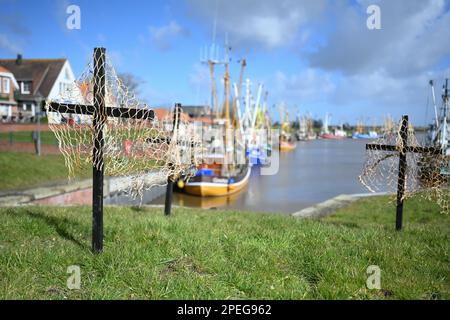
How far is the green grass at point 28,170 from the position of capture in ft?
71.9

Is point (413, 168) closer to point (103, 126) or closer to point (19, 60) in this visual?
point (103, 126)

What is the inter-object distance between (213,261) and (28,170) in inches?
870

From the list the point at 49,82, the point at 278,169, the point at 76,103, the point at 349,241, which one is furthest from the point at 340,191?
the point at 49,82

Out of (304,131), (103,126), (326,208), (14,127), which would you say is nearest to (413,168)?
(103,126)

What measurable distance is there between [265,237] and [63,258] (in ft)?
10.4

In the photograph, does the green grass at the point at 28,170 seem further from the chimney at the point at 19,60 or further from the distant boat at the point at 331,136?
the distant boat at the point at 331,136

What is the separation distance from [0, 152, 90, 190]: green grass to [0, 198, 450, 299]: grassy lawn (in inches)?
613

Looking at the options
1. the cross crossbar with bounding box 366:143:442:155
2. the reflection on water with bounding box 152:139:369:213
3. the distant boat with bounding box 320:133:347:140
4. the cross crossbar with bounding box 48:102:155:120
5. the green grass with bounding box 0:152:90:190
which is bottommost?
the reflection on water with bounding box 152:139:369:213

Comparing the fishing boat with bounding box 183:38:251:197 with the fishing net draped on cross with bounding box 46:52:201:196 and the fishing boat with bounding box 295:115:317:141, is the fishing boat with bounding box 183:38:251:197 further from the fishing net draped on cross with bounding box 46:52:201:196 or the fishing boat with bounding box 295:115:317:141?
the fishing boat with bounding box 295:115:317:141

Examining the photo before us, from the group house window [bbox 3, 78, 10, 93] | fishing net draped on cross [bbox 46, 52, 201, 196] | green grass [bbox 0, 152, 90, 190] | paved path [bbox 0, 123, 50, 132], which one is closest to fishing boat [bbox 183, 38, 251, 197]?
green grass [bbox 0, 152, 90, 190]

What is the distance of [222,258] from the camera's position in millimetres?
5629

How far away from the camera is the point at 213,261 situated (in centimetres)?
542

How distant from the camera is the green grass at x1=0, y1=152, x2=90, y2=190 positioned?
71.9 feet
